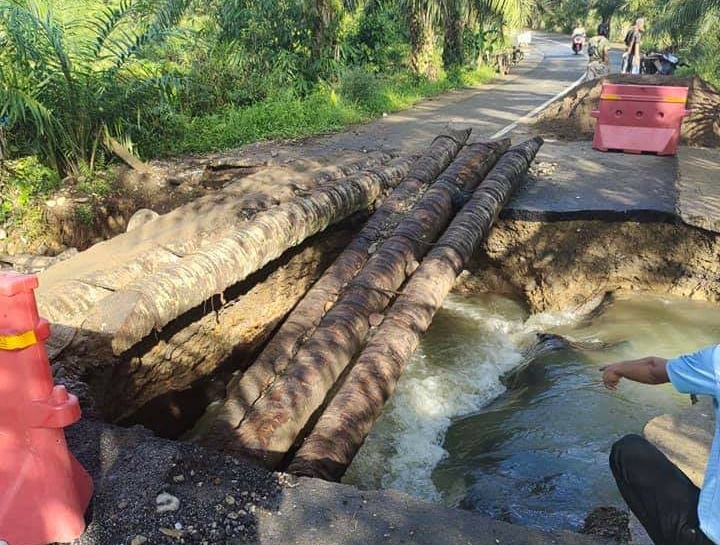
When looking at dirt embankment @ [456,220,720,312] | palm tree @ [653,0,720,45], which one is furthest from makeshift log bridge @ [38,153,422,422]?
palm tree @ [653,0,720,45]

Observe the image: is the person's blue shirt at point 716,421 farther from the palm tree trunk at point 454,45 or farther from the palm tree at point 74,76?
the palm tree trunk at point 454,45

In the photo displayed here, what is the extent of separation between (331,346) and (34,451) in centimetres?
213

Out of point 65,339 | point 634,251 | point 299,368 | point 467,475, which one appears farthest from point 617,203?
point 65,339

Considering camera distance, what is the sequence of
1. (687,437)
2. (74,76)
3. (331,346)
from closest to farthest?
(687,437) < (331,346) < (74,76)

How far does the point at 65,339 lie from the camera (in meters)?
3.87

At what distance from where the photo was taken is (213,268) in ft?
15.4

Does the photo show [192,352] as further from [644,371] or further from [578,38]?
[578,38]

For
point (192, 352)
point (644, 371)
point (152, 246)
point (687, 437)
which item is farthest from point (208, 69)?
point (644, 371)

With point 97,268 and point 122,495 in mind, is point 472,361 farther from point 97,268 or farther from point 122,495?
point 122,495

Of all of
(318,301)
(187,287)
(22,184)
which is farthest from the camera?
(22,184)

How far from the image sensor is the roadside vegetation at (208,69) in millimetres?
7766

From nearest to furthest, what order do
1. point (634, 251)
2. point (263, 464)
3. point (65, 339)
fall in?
point (263, 464)
point (65, 339)
point (634, 251)

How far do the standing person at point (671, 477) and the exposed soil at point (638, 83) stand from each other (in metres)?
8.98

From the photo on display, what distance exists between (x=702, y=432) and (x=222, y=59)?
12.1 m
